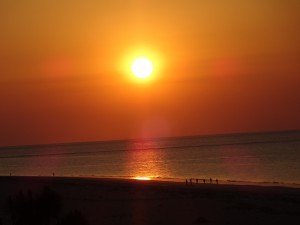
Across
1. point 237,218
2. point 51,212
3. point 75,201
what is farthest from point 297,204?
point 51,212

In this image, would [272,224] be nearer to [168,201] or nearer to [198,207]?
[198,207]

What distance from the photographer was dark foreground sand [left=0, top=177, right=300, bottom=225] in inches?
1029

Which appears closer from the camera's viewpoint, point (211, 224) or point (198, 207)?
point (211, 224)

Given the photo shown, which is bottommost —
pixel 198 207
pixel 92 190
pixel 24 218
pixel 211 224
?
pixel 24 218

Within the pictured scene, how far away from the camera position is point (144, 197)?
34.5 meters

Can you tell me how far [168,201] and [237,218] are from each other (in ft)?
22.3

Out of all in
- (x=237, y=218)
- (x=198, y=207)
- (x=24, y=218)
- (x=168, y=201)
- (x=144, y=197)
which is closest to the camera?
(x=24, y=218)

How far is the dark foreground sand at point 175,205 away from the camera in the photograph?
26.1 metres

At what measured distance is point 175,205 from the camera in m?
30.4

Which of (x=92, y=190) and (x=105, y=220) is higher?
(x=92, y=190)

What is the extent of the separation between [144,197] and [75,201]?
5.07 m

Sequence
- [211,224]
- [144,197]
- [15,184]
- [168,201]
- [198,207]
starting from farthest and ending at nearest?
[15,184] → [144,197] → [168,201] → [198,207] → [211,224]

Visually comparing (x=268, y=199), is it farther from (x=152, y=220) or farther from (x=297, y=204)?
(x=152, y=220)

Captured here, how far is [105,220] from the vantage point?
26453mm
